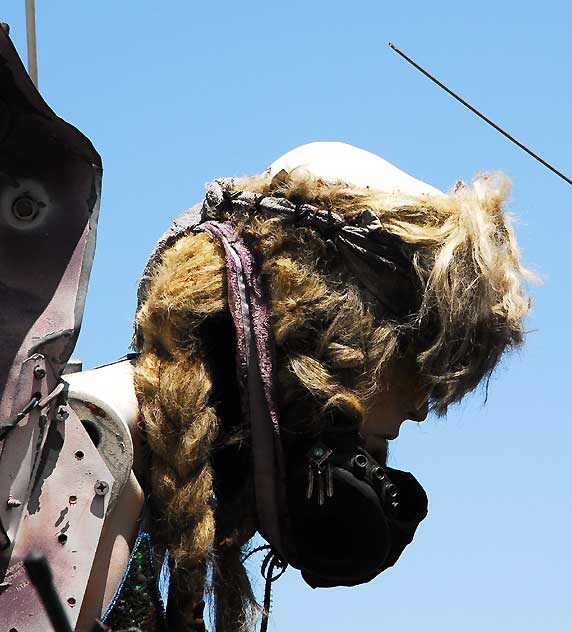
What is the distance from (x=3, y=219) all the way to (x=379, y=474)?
99 cm

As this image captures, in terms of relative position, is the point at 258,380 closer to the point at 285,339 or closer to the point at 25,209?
the point at 285,339

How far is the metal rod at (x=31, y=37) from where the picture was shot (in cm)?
297

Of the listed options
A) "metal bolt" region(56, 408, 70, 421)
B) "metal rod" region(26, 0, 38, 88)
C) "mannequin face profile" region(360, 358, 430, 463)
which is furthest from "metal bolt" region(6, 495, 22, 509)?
"mannequin face profile" region(360, 358, 430, 463)

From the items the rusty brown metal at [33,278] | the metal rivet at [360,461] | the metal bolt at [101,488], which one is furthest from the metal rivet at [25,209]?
the metal rivet at [360,461]

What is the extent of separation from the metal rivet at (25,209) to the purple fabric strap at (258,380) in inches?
25.3

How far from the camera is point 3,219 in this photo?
2584mm

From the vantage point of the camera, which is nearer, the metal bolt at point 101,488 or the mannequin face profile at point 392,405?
the metal bolt at point 101,488

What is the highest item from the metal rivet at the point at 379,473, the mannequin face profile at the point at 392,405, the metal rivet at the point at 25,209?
the mannequin face profile at the point at 392,405

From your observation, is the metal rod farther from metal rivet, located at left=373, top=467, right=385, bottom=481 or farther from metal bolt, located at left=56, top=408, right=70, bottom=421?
metal rivet, located at left=373, top=467, right=385, bottom=481

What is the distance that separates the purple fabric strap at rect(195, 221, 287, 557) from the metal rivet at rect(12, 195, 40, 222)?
643mm

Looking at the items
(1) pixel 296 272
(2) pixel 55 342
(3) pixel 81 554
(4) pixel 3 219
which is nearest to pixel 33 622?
(3) pixel 81 554

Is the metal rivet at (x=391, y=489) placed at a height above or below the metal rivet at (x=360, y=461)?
below

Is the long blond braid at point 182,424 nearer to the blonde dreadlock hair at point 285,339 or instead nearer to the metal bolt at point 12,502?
the blonde dreadlock hair at point 285,339

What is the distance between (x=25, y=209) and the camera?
8.54 feet
